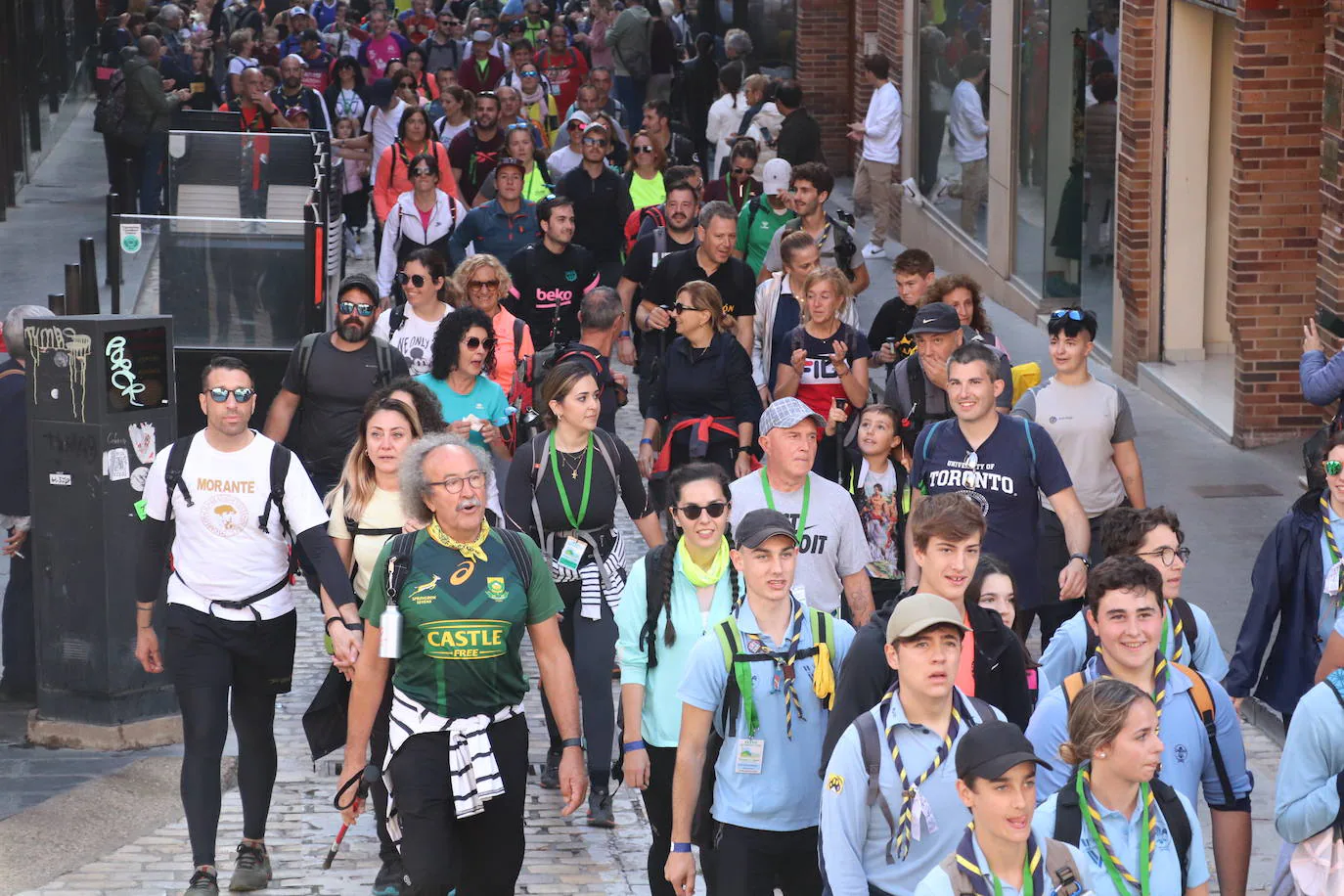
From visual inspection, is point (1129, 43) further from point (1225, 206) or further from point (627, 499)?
point (627, 499)

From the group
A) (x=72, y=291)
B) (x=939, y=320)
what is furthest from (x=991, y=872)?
(x=72, y=291)

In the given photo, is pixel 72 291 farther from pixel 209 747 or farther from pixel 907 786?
pixel 907 786

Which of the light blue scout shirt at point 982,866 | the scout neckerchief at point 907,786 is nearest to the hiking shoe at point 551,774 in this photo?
the scout neckerchief at point 907,786

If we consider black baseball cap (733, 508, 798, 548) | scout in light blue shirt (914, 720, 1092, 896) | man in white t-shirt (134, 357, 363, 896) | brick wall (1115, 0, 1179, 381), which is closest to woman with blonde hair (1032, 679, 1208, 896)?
scout in light blue shirt (914, 720, 1092, 896)

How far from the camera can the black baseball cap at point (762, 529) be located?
5863mm

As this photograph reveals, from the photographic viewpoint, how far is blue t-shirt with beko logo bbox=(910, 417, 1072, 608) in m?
7.85

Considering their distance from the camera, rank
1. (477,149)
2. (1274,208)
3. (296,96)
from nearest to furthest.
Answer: (1274,208), (477,149), (296,96)

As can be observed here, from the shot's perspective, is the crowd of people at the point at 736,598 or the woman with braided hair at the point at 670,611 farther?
the woman with braided hair at the point at 670,611

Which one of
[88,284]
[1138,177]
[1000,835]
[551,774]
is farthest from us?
[1138,177]

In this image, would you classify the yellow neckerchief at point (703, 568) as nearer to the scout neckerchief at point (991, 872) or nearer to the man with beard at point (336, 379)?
the scout neckerchief at point (991, 872)

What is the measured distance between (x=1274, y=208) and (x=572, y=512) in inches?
Result: 274

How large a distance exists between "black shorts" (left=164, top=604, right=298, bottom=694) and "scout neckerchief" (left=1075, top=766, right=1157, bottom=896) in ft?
10.6

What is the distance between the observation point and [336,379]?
9508 millimetres

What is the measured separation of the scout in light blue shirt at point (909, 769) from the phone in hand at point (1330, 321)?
24.4ft
